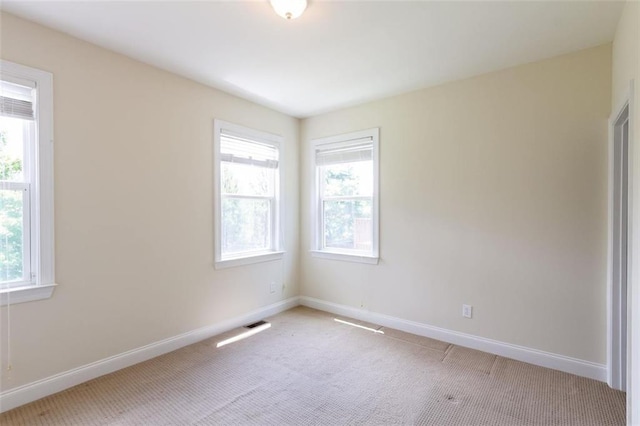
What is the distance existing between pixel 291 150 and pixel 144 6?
2.49 m

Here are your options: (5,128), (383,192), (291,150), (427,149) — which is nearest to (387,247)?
(383,192)

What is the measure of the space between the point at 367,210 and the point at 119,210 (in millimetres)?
2607


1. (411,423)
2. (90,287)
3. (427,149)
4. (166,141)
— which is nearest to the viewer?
(411,423)

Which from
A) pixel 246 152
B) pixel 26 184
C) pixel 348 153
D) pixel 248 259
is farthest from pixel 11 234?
pixel 348 153

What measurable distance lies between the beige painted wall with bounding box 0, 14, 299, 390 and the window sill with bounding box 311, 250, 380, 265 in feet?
3.99

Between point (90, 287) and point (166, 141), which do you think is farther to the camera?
point (166, 141)

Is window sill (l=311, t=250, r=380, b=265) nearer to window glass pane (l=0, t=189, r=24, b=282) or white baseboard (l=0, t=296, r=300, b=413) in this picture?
white baseboard (l=0, t=296, r=300, b=413)

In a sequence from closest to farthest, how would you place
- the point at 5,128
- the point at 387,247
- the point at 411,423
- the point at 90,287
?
the point at 411,423, the point at 5,128, the point at 90,287, the point at 387,247

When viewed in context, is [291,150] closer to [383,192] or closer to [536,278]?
[383,192]

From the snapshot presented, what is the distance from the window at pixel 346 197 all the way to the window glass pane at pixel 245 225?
681 mm

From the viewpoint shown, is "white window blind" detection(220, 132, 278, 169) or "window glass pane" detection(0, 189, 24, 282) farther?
"white window blind" detection(220, 132, 278, 169)

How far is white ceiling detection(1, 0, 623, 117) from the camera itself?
80.4 inches

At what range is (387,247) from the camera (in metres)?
3.65

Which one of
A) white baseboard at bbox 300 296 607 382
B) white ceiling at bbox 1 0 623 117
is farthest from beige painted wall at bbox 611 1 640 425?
white baseboard at bbox 300 296 607 382
